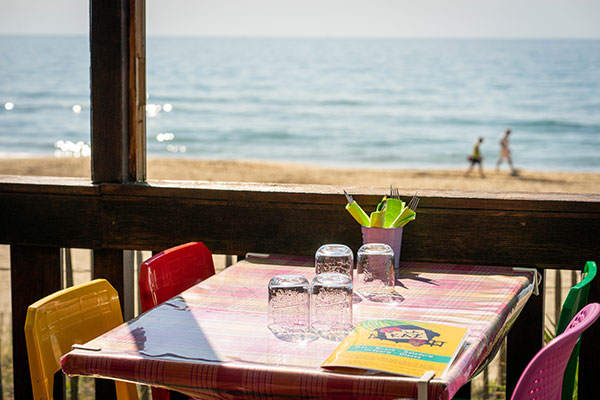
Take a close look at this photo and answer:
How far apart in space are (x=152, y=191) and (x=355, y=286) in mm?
735

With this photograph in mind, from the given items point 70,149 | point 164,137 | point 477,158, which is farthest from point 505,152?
point 70,149

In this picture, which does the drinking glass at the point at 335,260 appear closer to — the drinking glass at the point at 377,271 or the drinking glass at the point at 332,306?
the drinking glass at the point at 377,271

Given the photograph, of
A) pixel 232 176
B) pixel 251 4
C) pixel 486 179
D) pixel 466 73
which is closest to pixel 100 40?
pixel 232 176

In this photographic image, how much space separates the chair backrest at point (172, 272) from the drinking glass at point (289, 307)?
44 centimetres

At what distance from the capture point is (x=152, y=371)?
1186 millimetres

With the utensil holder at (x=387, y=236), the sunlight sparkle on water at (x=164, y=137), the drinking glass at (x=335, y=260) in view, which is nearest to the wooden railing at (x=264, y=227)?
the utensil holder at (x=387, y=236)

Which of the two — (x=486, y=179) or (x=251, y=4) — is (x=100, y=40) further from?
(x=251, y=4)

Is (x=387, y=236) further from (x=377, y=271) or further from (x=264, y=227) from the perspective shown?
(x=264, y=227)

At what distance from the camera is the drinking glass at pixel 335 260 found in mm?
1729

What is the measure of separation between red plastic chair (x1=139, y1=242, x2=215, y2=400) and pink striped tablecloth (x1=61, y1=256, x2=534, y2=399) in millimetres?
135

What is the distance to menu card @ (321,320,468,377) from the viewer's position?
1.14 meters

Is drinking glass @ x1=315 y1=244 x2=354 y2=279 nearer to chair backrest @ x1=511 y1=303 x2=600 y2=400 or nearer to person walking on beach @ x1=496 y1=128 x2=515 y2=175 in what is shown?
chair backrest @ x1=511 y1=303 x2=600 y2=400

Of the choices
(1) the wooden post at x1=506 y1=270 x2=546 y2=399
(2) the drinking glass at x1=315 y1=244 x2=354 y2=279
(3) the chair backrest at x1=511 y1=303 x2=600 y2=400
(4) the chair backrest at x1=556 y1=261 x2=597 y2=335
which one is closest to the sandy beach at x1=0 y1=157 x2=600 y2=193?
(1) the wooden post at x1=506 y1=270 x2=546 y2=399

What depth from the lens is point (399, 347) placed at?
123 cm
